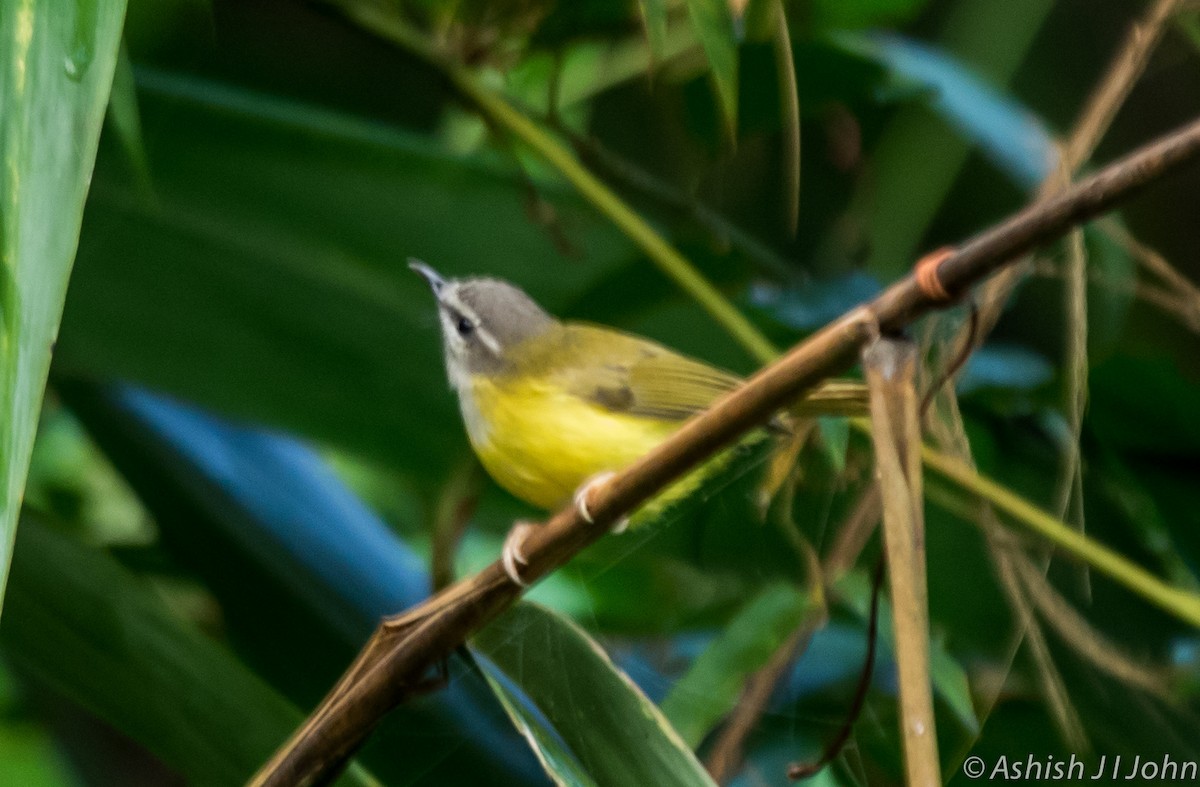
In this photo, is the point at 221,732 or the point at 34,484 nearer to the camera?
the point at 221,732

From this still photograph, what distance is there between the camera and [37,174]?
43cm

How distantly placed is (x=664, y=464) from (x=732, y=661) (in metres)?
0.25

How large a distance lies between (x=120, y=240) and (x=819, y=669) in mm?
807

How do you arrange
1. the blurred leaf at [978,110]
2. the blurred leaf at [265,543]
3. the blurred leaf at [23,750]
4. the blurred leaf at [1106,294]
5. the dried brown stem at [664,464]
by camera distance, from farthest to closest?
the blurred leaf at [23,750]
the blurred leaf at [978,110]
the blurred leaf at [265,543]
the blurred leaf at [1106,294]
the dried brown stem at [664,464]

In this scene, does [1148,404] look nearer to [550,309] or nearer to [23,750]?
[550,309]

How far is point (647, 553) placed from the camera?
58 cm

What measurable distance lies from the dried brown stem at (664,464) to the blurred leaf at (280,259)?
67 cm

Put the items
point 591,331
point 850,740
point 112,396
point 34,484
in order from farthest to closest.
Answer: point 34,484 → point 591,331 → point 112,396 → point 850,740

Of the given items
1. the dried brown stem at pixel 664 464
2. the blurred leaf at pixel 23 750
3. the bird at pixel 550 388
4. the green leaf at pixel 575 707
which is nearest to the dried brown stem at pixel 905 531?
the dried brown stem at pixel 664 464

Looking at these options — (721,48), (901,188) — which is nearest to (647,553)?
(721,48)

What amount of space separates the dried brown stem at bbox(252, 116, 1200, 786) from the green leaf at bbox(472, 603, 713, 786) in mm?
41

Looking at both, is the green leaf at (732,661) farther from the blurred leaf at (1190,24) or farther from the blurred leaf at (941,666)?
the blurred leaf at (1190,24)

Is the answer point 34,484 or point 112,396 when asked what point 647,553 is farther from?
point 34,484

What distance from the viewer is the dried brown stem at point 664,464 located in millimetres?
314
